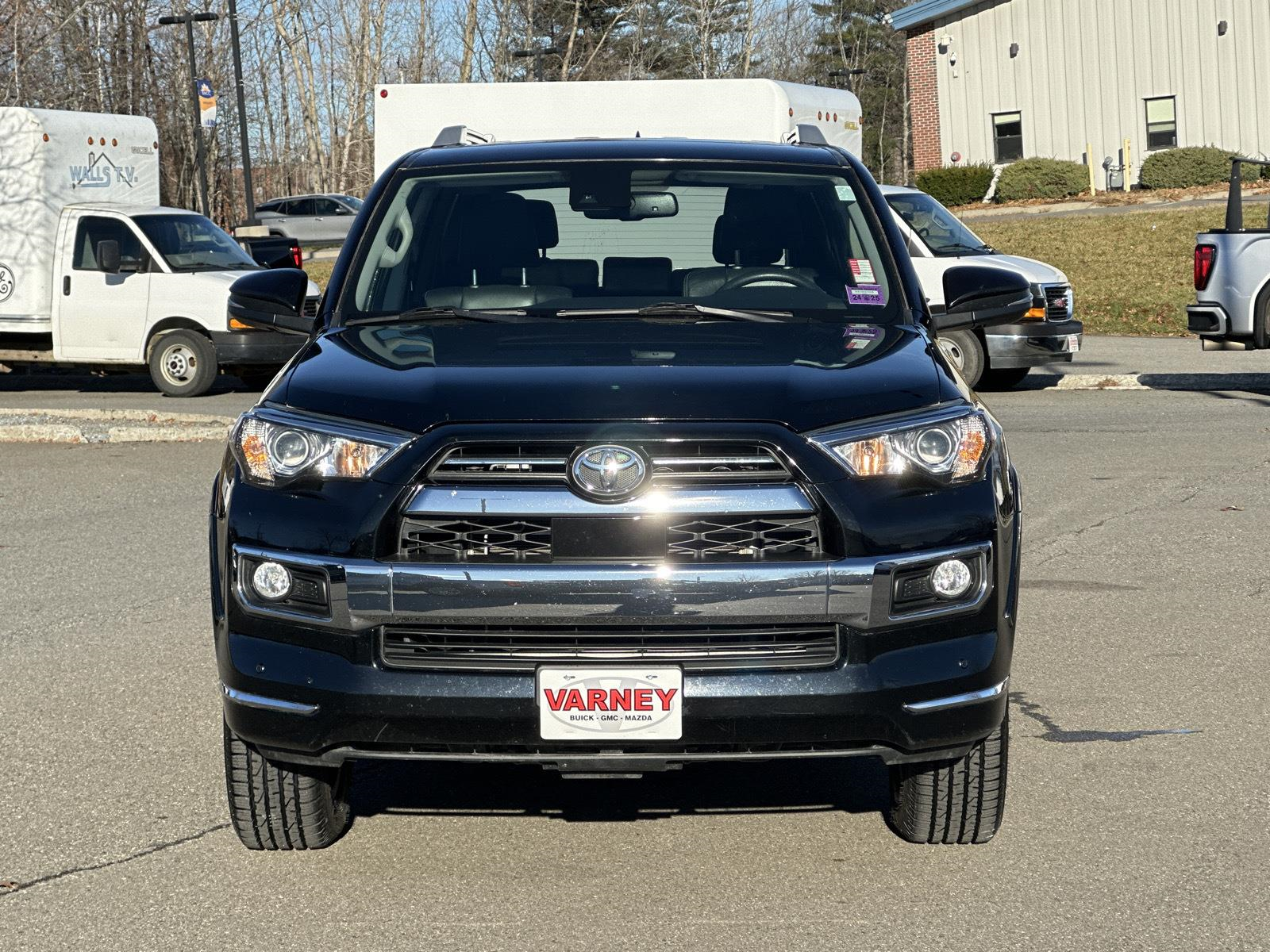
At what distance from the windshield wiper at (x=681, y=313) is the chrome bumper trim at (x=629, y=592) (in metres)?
1.28

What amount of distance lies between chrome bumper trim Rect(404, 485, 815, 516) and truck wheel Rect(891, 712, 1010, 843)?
0.89 meters

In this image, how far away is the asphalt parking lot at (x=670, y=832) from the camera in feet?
13.5

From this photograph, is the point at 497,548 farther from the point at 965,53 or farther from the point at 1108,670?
the point at 965,53

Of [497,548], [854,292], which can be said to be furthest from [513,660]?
[854,292]

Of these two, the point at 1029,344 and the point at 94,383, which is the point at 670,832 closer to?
the point at 1029,344

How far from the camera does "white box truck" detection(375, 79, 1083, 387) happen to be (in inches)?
563

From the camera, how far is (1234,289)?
15375 millimetres

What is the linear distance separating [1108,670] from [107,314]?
13716mm

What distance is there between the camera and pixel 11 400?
18.0 m

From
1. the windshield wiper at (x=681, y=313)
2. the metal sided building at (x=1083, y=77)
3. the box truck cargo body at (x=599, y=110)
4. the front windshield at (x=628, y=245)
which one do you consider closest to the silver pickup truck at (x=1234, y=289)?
the box truck cargo body at (x=599, y=110)

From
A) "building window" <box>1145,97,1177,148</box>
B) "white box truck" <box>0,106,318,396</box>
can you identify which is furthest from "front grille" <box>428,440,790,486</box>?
"building window" <box>1145,97,1177,148</box>

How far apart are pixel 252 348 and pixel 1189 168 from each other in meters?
30.0

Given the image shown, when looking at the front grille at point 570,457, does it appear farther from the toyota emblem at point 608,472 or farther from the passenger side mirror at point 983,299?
the passenger side mirror at point 983,299

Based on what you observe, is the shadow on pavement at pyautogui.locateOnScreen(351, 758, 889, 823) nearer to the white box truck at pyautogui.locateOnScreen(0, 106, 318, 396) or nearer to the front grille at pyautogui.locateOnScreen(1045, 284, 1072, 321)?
the front grille at pyautogui.locateOnScreen(1045, 284, 1072, 321)
